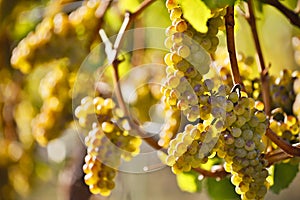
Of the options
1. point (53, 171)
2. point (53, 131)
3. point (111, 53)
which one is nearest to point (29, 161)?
point (53, 171)

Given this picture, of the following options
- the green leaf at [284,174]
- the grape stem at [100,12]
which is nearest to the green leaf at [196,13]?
the green leaf at [284,174]

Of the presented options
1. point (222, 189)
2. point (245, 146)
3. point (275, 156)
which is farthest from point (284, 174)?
point (245, 146)

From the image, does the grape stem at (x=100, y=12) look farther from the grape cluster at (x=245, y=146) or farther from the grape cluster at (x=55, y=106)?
the grape cluster at (x=245, y=146)

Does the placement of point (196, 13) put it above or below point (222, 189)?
above

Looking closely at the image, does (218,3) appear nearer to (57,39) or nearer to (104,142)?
(104,142)

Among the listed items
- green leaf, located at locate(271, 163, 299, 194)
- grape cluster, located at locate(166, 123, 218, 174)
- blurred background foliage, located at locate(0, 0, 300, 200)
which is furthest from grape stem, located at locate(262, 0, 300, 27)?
grape cluster, located at locate(166, 123, 218, 174)

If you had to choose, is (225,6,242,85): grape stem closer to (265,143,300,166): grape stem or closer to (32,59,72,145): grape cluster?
(265,143,300,166): grape stem

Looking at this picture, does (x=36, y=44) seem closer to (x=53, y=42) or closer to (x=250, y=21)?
(x=53, y=42)
